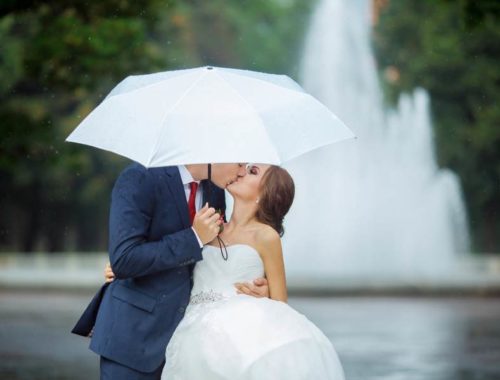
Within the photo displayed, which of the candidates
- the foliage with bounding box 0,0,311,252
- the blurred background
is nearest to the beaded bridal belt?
the blurred background

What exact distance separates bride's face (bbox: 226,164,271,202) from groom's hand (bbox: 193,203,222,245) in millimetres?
332

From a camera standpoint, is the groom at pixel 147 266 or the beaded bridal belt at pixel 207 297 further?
the beaded bridal belt at pixel 207 297

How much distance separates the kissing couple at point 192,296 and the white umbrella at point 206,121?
6.1 inches

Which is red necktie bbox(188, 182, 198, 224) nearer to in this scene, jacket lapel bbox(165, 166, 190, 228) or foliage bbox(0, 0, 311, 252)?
jacket lapel bbox(165, 166, 190, 228)

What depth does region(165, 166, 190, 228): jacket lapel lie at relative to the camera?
191 inches

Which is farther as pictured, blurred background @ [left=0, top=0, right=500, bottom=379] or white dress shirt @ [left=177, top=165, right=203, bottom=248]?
blurred background @ [left=0, top=0, right=500, bottom=379]

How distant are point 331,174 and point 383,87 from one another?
21.9m

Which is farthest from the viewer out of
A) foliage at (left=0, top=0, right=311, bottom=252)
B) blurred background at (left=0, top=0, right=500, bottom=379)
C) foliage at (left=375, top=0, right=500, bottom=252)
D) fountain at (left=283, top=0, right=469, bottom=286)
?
foliage at (left=375, top=0, right=500, bottom=252)

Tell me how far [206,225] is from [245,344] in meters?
0.47

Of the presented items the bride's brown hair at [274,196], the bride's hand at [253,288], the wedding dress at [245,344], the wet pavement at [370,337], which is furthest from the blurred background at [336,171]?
the wedding dress at [245,344]

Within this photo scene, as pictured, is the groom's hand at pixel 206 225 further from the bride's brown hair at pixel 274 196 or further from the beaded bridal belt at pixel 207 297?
the bride's brown hair at pixel 274 196

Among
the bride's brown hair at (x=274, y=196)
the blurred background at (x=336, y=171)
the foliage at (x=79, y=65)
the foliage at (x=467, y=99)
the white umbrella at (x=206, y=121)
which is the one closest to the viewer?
the white umbrella at (x=206, y=121)

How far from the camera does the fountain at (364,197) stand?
96.8ft

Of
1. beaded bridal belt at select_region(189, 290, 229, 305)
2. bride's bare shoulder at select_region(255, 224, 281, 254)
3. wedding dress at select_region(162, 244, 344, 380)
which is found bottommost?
wedding dress at select_region(162, 244, 344, 380)
